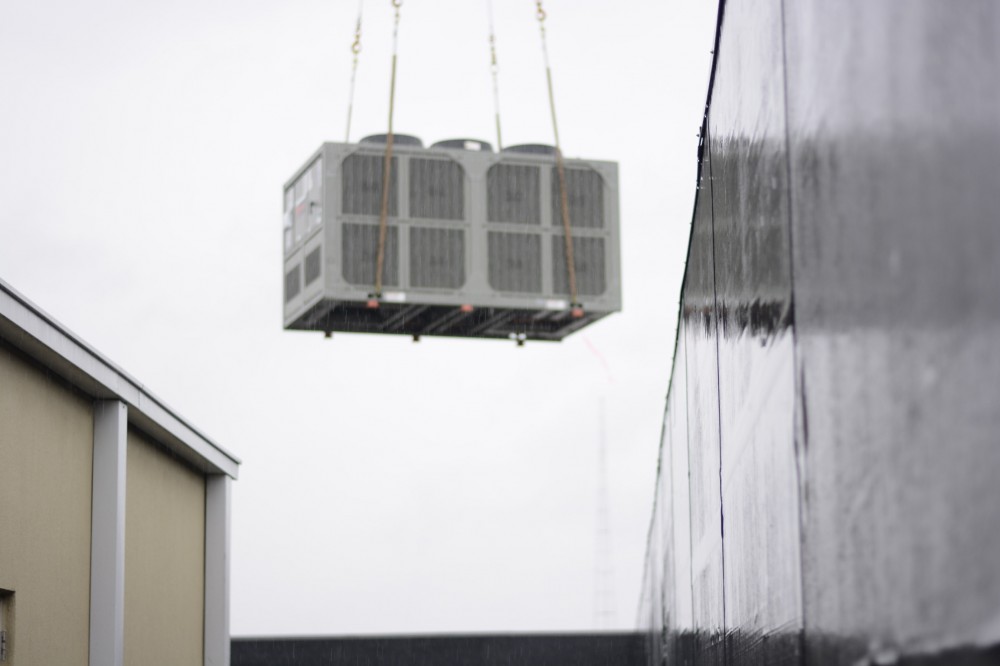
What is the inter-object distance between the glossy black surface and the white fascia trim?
489 cm

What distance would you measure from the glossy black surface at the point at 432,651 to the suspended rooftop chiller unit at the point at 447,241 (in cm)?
760

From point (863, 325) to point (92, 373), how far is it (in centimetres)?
877

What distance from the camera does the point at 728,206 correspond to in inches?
250

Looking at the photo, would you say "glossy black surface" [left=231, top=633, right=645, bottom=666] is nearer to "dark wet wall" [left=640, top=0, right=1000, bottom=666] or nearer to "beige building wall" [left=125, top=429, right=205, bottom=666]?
"beige building wall" [left=125, top=429, right=205, bottom=666]

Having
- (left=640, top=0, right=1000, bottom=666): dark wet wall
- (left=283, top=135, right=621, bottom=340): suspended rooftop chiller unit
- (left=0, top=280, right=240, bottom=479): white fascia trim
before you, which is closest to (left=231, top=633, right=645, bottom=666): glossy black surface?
(left=0, top=280, right=240, bottom=479): white fascia trim

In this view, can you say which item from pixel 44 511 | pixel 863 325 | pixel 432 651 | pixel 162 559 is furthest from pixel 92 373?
pixel 432 651

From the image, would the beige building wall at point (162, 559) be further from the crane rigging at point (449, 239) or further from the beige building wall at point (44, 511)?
the crane rigging at point (449, 239)

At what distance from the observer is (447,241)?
91.1ft

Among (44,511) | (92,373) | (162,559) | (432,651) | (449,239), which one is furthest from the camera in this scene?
(449,239)

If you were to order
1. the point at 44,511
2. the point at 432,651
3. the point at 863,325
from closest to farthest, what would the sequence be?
the point at 863,325, the point at 44,511, the point at 432,651

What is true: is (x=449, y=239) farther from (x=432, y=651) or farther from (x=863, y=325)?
(x=863, y=325)

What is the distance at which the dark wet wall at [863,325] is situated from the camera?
252 centimetres

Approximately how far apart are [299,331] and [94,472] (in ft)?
55.7

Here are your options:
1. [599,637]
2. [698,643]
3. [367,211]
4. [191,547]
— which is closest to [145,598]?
[191,547]
